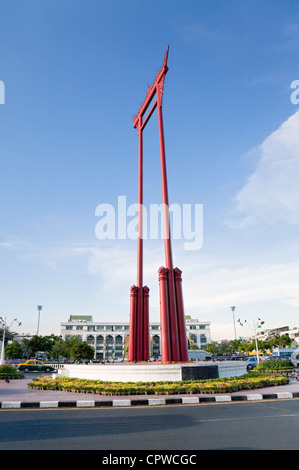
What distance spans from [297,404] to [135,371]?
6.83 metres

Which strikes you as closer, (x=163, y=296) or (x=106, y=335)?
(x=163, y=296)

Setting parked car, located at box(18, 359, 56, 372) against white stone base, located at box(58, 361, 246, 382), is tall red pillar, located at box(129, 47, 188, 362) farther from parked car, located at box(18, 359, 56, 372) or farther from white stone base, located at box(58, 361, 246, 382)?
parked car, located at box(18, 359, 56, 372)

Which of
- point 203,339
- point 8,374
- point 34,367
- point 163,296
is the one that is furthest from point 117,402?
point 203,339

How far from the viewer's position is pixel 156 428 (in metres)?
6.29

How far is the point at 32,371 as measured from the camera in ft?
105

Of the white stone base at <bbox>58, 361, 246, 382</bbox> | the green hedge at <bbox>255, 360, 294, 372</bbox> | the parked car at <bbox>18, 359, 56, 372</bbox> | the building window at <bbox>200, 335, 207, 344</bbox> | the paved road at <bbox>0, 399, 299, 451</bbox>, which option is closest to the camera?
the paved road at <bbox>0, 399, 299, 451</bbox>

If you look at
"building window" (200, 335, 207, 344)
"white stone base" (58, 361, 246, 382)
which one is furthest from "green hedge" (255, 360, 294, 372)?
"building window" (200, 335, 207, 344)

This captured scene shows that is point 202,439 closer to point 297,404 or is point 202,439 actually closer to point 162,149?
point 297,404

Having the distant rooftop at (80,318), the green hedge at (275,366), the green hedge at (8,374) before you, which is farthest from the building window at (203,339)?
the green hedge at (8,374)

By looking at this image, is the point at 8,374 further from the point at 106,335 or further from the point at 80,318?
A: the point at 80,318

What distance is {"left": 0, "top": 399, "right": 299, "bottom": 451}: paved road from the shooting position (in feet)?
16.9

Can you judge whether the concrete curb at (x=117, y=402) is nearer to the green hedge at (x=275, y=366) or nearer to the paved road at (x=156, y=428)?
the paved road at (x=156, y=428)

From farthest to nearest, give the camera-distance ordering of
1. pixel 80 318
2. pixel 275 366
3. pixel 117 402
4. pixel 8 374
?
1. pixel 80 318
2. pixel 275 366
3. pixel 8 374
4. pixel 117 402
